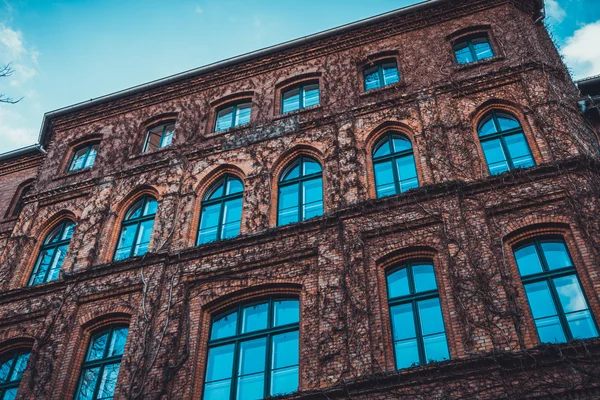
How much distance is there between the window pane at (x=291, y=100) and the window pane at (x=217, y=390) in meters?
7.86

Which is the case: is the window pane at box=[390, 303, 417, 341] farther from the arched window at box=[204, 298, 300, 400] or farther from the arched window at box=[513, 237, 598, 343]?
the arched window at box=[513, 237, 598, 343]

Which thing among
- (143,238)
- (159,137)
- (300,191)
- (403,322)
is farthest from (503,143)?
(159,137)

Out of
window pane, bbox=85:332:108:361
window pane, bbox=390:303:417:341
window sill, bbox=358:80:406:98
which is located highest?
window sill, bbox=358:80:406:98

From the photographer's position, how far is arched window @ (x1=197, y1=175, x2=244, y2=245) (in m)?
14.2

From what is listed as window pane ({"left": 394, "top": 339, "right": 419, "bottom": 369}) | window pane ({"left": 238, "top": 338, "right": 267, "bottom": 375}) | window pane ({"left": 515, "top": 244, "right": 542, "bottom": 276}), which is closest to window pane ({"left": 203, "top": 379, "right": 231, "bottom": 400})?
window pane ({"left": 238, "top": 338, "right": 267, "bottom": 375})

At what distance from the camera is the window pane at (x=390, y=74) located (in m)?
16.0

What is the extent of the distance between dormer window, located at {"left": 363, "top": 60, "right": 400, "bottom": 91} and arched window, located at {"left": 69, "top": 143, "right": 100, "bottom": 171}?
8321mm

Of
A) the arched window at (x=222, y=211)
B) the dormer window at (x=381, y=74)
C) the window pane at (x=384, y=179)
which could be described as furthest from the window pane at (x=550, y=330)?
the dormer window at (x=381, y=74)

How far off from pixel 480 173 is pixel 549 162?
1351 millimetres

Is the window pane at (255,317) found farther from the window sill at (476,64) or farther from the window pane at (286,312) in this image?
the window sill at (476,64)

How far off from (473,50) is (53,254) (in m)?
12.2

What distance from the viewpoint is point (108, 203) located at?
15.8m

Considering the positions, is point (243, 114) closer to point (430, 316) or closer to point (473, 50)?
point (473, 50)

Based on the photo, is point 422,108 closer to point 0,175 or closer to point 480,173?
point 480,173
